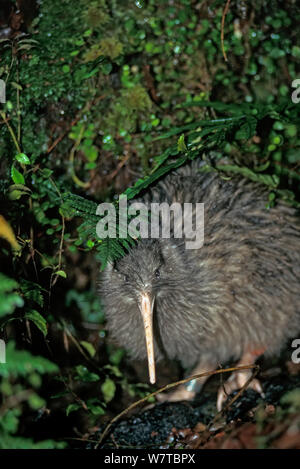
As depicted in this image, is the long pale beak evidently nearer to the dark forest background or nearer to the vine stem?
the dark forest background

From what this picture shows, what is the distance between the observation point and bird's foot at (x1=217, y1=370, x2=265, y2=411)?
2906mm

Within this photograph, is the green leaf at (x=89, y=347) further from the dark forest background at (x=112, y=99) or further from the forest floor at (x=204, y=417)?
the forest floor at (x=204, y=417)

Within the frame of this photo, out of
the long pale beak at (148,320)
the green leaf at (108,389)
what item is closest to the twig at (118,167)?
the long pale beak at (148,320)

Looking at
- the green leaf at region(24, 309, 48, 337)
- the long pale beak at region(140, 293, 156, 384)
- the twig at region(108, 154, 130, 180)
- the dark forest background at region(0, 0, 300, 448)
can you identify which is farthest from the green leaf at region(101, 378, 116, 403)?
the twig at region(108, 154, 130, 180)

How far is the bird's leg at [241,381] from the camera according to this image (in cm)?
291

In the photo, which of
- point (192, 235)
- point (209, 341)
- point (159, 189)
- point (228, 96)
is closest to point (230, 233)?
point (192, 235)

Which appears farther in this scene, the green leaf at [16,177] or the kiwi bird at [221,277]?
the kiwi bird at [221,277]

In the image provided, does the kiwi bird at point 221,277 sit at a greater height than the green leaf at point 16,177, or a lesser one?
lesser

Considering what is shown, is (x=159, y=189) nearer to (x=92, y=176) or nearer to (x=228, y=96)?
(x=92, y=176)

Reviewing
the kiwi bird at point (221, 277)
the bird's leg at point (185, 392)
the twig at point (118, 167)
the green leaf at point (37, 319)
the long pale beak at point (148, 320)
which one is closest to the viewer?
the green leaf at point (37, 319)

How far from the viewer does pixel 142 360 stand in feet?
10.8

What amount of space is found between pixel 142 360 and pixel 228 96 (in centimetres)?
208

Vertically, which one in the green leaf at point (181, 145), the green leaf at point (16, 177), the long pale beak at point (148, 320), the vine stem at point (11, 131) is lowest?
the long pale beak at point (148, 320)
